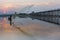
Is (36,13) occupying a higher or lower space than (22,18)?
higher

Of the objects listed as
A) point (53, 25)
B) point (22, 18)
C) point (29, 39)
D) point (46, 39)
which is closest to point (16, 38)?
point (29, 39)

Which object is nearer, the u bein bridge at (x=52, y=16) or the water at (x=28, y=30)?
the water at (x=28, y=30)

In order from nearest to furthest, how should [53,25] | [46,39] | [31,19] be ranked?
[46,39], [53,25], [31,19]

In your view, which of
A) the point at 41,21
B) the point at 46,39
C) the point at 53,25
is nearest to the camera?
the point at 46,39

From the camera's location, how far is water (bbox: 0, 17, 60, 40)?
7.90ft

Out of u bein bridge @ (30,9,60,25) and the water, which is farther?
u bein bridge @ (30,9,60,25)

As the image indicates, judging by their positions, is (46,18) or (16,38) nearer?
(16,38)

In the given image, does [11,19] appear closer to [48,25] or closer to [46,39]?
[48,25]

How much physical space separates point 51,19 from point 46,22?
0.48 ft

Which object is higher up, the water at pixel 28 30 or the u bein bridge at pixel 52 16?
the u bein bridge at pixel 52 16

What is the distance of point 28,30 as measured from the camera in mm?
2922

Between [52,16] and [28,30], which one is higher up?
[52,16]

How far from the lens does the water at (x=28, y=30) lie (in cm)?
241

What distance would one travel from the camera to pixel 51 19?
3.33 m
